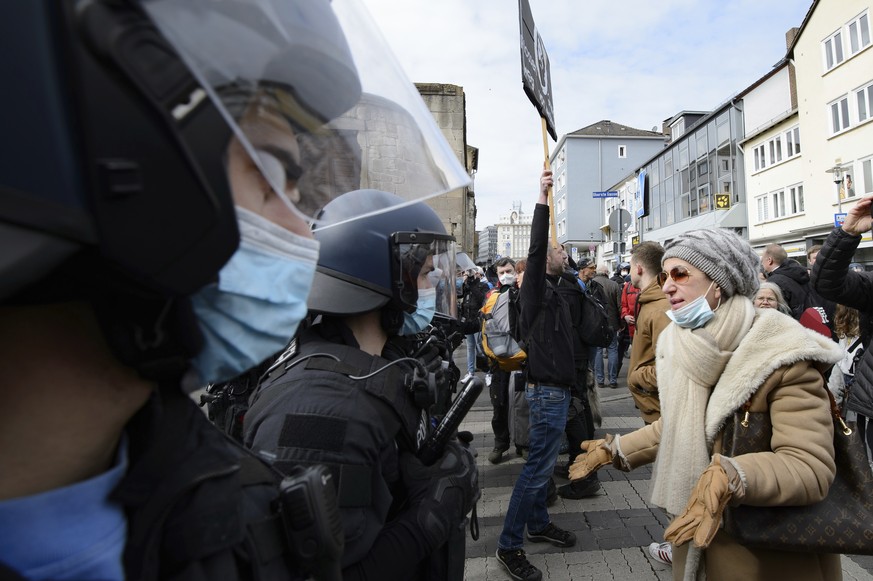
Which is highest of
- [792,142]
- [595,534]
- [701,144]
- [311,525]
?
[701,144]

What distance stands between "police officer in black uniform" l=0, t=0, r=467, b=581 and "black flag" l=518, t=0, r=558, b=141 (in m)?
2.66

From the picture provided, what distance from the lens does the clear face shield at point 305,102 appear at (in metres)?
0.63

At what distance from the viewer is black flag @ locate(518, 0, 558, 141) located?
334cm

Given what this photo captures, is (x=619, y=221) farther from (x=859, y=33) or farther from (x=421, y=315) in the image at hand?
(x=859, y=33)

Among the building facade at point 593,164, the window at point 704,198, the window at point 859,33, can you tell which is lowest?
the window at point 704,198

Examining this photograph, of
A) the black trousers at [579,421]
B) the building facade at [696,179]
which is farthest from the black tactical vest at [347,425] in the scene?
the building facade at [696,179]

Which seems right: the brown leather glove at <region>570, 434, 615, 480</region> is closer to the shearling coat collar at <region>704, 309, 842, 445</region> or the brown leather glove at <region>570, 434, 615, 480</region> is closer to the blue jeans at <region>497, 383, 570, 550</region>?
the shearling coat collar at <region>704, 309, 842, 445</region>

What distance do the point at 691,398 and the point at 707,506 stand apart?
1.94 ft

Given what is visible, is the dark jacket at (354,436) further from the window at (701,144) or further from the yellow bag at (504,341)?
the window at (701,144)

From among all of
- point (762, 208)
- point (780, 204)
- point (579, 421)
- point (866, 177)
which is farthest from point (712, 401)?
point (762, 208)

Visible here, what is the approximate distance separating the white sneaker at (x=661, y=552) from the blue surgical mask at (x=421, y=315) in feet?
8.01

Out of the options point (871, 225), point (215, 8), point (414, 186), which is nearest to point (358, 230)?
point (414, 186)

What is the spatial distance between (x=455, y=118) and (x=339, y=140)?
44.5 feet

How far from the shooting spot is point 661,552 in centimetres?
351
